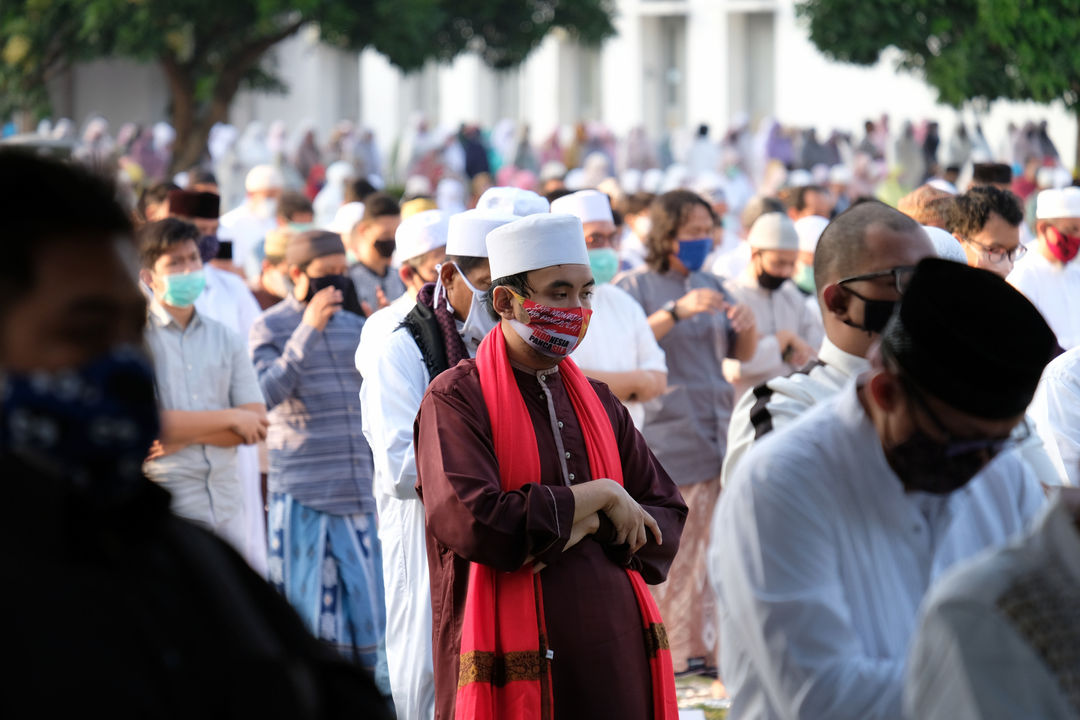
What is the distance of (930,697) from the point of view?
188cm

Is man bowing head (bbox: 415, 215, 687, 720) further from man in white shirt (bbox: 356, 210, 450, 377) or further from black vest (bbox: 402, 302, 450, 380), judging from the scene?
man in white shirt (bbox: 356, 210, 450, 377)

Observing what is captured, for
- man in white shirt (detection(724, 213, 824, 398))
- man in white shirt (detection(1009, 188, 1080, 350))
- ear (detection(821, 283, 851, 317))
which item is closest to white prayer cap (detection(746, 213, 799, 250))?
man in white shirt (detection(724, 213, 824, 398))

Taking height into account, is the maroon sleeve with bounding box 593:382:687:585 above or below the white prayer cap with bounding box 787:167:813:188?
below

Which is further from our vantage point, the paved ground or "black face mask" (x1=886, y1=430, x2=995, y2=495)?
the paved ground

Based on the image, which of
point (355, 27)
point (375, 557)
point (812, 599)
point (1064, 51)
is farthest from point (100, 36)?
point (812, 599)

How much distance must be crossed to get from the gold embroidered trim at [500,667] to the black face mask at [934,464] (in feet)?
4.79

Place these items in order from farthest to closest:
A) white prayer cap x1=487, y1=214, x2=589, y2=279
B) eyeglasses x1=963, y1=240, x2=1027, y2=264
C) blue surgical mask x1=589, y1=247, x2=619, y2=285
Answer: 1. blue surgical mask x1=589, y1=247, x2=619, y2=285
2. eyeglasses x1=963, y1=240, x2=1027, y2=264
3. white prayer cap x1=487, y1=214, x2=589, y2=279

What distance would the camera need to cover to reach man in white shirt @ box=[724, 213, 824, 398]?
742cm

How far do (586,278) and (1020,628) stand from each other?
7.61 ft

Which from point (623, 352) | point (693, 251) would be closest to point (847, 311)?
point (623, 352)

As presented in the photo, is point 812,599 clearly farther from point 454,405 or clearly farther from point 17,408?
point 454,405

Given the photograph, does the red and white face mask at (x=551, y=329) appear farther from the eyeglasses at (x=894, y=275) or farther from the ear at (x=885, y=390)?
the ear at (x=885, y=390)

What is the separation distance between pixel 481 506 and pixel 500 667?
40 centimetres

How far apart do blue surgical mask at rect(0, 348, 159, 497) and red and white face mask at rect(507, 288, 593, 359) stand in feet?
7.34
